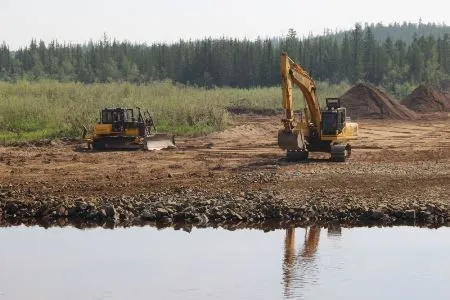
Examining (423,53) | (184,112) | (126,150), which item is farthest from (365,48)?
(126,150)

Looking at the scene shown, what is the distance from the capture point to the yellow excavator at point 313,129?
31.2 metres

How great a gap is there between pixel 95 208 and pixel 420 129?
32030 millimetres

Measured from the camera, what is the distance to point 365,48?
113 metres

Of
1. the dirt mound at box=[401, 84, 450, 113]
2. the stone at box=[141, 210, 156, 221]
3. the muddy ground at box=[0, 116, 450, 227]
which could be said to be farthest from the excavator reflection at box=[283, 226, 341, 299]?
the dirt mound at box=[401, 84, 450, 113]

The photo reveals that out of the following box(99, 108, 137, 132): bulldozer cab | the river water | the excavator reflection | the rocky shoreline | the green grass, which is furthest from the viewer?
the green grass

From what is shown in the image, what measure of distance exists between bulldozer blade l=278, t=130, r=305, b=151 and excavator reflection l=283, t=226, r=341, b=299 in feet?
30.6

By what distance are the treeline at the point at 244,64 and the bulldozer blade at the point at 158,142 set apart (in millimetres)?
63808

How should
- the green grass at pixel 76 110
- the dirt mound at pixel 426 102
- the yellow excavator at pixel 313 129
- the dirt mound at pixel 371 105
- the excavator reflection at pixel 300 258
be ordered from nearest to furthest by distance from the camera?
1. the excavator reflection at pixel 300 258
2. the yellow excavator at pixel 313 129
3. the green grass at pixel 76 110
4. the dirt mound at pixel 371 105
5. the dirt mound at pixel 426 102

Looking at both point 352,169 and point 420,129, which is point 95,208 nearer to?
point 352,169

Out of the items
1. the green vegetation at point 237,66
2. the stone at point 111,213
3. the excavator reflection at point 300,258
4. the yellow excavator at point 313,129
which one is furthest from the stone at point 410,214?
the green vegetation at point 237,66

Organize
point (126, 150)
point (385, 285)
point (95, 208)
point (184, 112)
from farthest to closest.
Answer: point (184, 112) → point (126, 150) → point (95, 208) → point (385, 285)

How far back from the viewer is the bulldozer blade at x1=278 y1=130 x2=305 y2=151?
3112 cm

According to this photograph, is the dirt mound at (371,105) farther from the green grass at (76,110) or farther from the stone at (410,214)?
the stone at (410,214)

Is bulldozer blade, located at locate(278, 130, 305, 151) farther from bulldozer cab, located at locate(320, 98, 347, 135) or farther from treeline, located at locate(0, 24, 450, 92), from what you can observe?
treeline, located at locate(0, 24, 450, 92)
